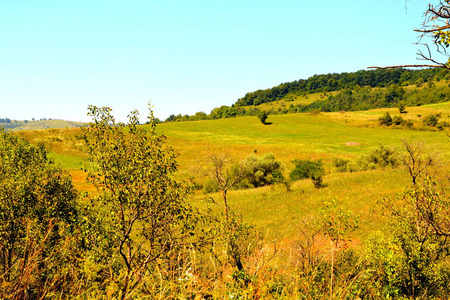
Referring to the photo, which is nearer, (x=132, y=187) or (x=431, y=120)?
(x=132, y=187)

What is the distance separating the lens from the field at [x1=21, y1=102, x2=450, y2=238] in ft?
113

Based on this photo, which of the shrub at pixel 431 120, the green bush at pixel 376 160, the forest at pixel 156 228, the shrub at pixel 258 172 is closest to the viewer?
the forest at pixel 156 228

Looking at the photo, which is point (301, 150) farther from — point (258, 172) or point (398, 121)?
point (398, 121)

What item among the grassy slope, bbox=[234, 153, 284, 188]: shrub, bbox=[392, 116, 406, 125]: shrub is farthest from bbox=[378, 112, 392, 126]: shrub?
bbox=[234, 153, 284, 188]: shrub

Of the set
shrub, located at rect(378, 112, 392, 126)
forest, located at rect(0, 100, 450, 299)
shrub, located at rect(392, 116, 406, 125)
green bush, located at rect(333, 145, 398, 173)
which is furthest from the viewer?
shrub, located at rect(378, 112, 392, 126)

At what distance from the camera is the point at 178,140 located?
333ft

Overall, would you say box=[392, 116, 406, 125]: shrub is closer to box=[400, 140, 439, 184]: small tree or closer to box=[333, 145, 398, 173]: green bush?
box=[333, 145, 398, 173]: green bush

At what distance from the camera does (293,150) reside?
8075cm

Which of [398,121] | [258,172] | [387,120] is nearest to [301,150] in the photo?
[258,172]

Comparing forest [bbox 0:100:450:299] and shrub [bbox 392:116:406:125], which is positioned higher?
shrub [bbox 392:116:406:125]

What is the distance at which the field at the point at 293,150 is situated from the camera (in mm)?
34312

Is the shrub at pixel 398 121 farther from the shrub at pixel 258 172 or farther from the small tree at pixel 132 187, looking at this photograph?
the small tree at pixel 132 187

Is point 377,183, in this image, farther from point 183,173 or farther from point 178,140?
point 178,140

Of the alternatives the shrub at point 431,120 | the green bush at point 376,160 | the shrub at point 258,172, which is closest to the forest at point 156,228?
the shrub at point 258,172
